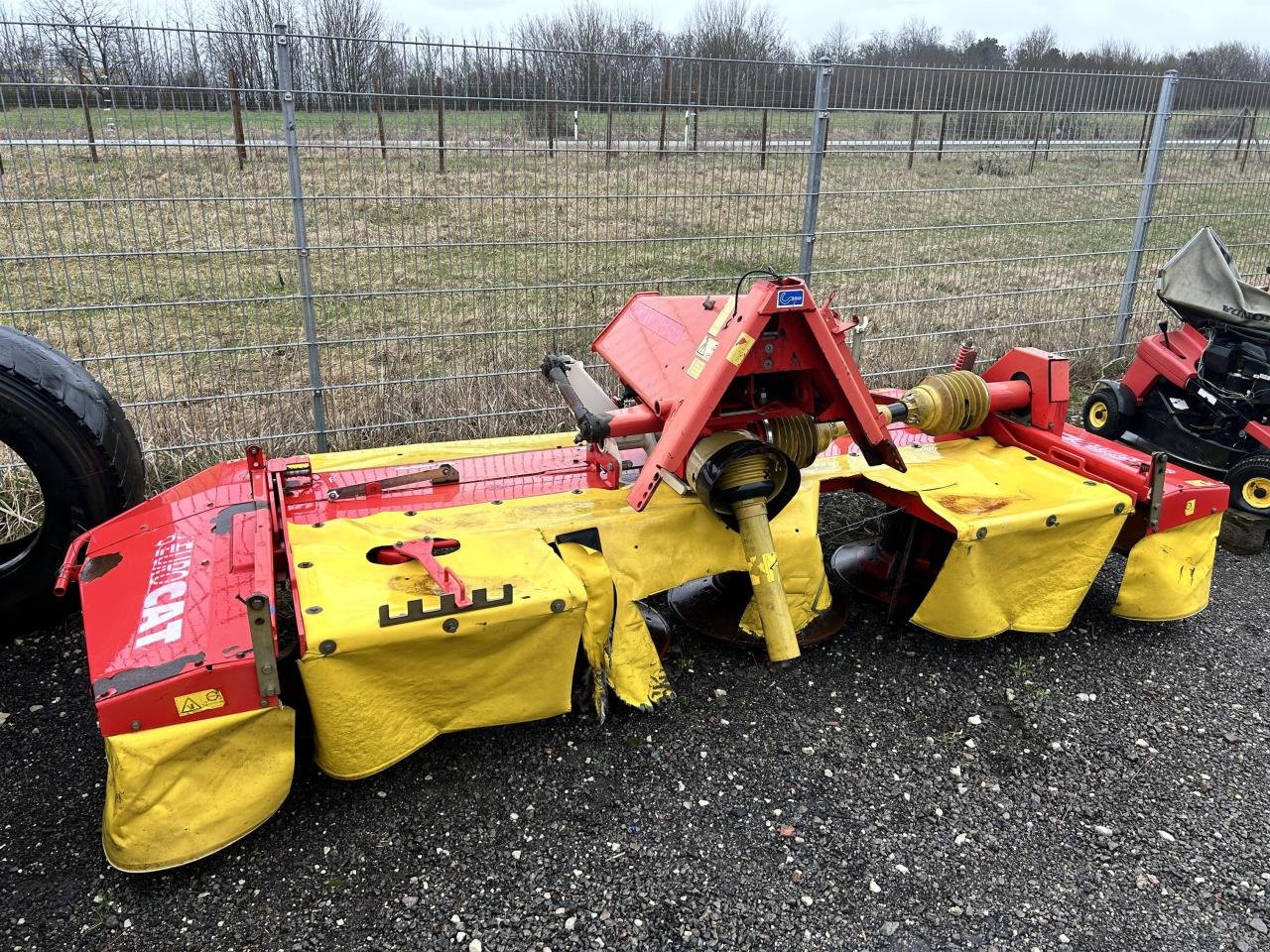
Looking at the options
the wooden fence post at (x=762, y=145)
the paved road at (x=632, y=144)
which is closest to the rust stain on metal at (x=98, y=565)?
the paved road at (x=632, y=144)

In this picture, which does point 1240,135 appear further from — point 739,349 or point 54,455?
point 54,455

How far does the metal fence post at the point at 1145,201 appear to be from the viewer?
6469 millimetres

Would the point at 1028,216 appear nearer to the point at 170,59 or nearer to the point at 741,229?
the point at 741,229

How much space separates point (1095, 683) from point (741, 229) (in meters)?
3.42

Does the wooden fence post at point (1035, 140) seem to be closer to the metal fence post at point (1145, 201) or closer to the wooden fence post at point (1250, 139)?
the metal fence post at point (1145, 201)

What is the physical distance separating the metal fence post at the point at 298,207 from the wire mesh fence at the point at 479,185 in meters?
0.01

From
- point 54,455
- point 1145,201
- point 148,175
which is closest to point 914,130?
point 1145,201

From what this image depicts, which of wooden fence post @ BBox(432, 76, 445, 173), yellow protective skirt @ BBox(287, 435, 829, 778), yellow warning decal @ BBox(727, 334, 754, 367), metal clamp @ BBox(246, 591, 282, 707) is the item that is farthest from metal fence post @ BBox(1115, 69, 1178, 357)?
metal clamp @ BBox(246, 591, 282, 707)

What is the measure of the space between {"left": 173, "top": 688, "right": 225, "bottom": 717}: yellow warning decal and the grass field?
8.33ft

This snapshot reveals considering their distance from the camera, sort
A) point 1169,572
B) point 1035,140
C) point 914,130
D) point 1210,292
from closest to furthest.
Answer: point 1169,572 → point 1210,292 → point 914,130 → point 1035,140

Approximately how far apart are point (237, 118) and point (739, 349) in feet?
9.76

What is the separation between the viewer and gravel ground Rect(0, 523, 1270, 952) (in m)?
2.44

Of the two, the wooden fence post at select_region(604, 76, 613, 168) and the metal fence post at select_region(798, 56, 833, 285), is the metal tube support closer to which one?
the wooden fence post at select_region(604, 76, 613, 168)

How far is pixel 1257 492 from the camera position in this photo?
468 centimetres
